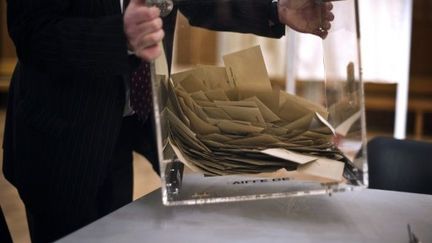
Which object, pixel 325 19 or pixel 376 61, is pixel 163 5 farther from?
pixel 376 61

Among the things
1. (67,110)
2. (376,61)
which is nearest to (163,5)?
(67,110)

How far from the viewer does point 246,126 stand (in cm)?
74

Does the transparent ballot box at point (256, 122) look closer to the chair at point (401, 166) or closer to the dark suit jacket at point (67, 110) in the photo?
the dark suit jacket at point (67, 110)

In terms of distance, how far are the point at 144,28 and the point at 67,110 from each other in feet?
1.12

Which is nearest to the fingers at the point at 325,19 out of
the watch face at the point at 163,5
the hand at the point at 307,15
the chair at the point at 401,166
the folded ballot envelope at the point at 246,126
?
the hand at the point at 307,15

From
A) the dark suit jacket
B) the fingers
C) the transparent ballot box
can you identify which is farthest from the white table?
the fingers

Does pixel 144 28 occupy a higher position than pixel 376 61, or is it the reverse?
pixel 144 28

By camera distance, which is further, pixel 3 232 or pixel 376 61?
pixel 376 61

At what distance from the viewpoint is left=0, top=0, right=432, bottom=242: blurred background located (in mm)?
1020

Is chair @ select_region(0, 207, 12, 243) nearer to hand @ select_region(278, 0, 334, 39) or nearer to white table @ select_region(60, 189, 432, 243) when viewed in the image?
white table @ select_region(60, 189, 432, 243)

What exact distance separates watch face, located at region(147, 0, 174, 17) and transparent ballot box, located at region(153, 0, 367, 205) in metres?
0.02

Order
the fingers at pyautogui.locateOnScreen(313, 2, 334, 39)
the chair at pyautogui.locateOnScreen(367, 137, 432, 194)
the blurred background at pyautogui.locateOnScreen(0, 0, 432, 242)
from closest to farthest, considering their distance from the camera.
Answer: the fingers at pyautogui.locateOnScreen(313, 2, 334, 39) → the blurred background at pyautogui.locateOnScreen(0, 0, 432, 242) → the chair at pyautogui.locateOnScreen(367, 137, 432, 194)

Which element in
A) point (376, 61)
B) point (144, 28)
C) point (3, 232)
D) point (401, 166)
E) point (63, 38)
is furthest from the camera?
point (376, 61)

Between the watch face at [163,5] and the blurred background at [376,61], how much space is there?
0.21 feet
